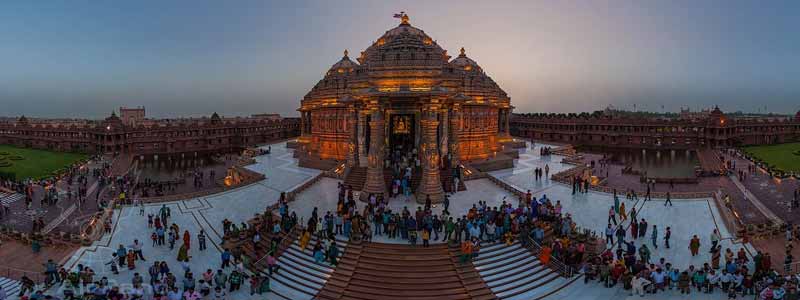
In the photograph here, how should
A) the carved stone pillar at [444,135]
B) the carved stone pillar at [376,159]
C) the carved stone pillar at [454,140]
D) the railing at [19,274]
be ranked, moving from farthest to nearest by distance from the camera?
the carved stone pillar at [454,140] < the carved stone pillar at [444,135] < the carved stone pillar at [376,159] < the railing at [19,274]

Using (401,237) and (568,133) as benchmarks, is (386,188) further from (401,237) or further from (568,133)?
(568,133)

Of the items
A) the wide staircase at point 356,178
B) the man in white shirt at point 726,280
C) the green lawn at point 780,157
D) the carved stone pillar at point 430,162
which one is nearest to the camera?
the man in white shirt at point 726,280

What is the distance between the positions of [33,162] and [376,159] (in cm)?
3956

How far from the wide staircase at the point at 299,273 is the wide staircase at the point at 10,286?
6981 millimetres

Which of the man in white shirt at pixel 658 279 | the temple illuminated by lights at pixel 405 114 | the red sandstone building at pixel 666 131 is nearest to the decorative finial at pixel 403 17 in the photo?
the temple illuminated by lights at pixel 405 114

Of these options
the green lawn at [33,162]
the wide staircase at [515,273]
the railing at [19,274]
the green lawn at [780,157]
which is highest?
the green lawn at [780,157]

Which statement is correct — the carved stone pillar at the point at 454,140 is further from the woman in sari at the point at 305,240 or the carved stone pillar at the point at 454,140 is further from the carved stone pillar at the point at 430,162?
the woman in sari at the point at 305,240

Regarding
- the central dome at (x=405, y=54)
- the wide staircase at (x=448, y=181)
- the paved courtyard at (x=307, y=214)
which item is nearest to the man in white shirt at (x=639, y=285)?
the paved courtyard at (x=307, y=214)

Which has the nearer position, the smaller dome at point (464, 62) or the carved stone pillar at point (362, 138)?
the carved stone pillar at point (362, 138)

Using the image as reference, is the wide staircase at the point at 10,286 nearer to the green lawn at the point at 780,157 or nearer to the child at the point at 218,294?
the child at the point at 218,294

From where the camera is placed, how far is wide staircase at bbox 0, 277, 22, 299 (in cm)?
1307

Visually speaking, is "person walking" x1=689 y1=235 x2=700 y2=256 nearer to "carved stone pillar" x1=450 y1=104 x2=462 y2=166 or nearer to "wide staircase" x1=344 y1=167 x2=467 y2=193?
"wide staircase" x1=344 y1=167 x2=467 y2=193

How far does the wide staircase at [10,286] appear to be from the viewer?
13.1 metres

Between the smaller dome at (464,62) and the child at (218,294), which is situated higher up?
the smaller dome at (464,62)
